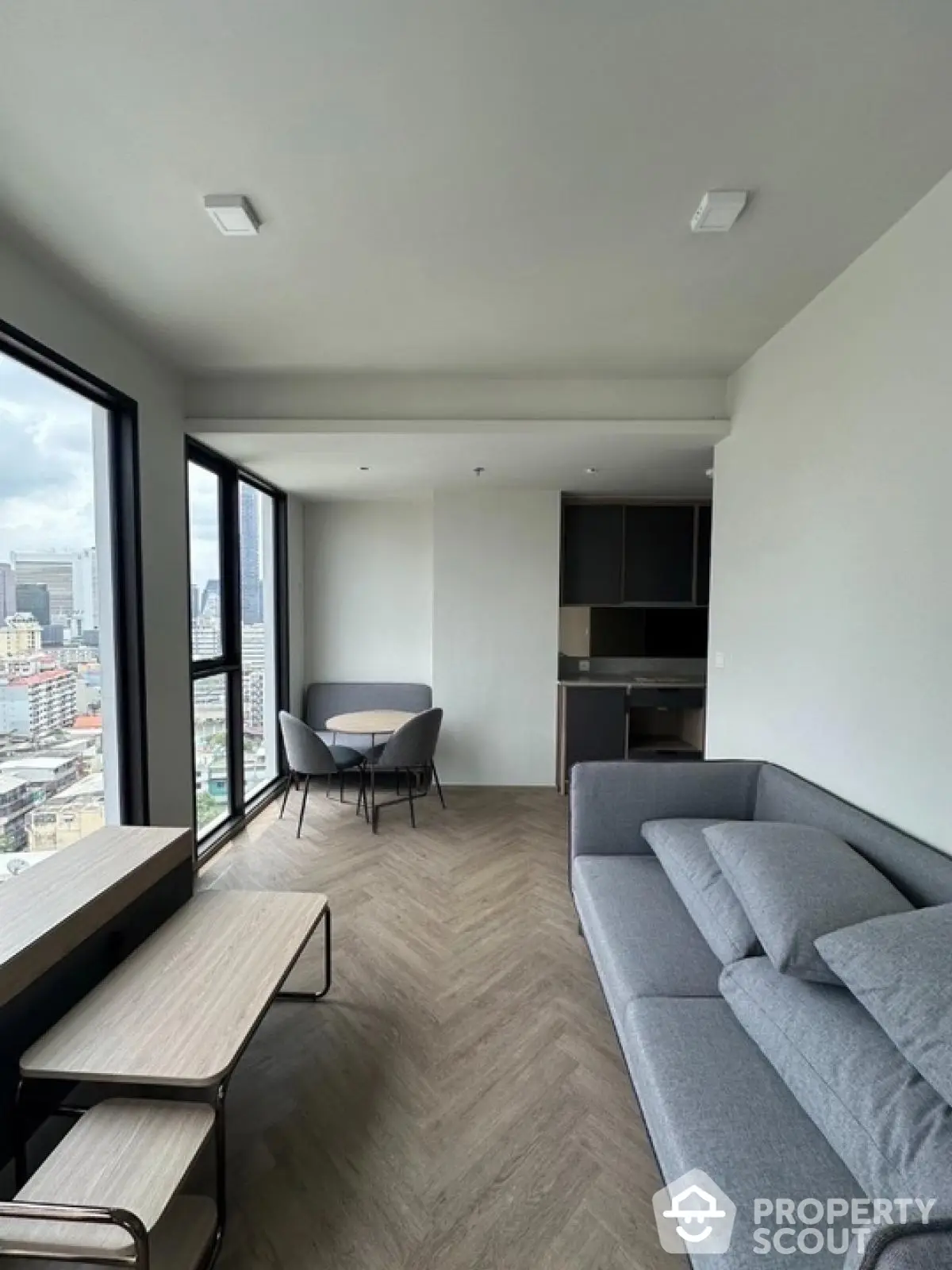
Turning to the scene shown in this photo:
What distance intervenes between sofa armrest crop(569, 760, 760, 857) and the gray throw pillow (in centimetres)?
65

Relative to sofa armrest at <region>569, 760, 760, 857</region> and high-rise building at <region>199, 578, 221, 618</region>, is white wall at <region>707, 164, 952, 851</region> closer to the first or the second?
sofa armrest at <region>569, 760, 760, 857</region>

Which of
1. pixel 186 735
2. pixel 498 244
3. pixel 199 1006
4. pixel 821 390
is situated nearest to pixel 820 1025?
pixel 199 1006

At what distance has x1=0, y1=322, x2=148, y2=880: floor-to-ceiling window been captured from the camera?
2.12m

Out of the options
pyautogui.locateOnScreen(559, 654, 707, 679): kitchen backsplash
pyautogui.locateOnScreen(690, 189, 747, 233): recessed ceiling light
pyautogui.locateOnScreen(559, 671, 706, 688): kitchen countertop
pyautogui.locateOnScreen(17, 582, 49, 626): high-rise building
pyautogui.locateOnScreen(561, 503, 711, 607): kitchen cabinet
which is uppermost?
pyautogui.locateOnScreen(690, 189, 747, 233): recessed ceiling light

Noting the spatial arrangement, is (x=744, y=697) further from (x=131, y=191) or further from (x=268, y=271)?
(x=131, y=191)

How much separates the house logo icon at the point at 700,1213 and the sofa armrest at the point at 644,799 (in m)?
1.40

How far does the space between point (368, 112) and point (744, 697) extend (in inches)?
107

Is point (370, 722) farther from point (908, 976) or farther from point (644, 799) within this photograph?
point (908, 976)

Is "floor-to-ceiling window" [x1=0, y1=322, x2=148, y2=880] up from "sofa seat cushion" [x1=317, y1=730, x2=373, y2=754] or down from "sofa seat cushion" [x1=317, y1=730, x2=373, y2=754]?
up

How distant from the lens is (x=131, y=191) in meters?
1.75

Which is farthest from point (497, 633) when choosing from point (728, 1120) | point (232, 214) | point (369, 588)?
point (728, 1120)

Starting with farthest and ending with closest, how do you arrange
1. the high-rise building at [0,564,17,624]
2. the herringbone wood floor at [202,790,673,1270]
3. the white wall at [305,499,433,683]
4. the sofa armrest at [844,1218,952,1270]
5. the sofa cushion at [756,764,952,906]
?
the white wall at [305,499,433,683], the high-rise building at [0,564,17,624], the sofa cushion at [756,764,952,906], the herringbone wood floor at [202,790,673,1270], the sofa armrest at [844,1218,952,1270]

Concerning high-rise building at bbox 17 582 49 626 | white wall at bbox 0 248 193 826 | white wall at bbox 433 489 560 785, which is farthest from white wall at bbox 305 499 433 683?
high-rise building at bbox 17 582 49 626

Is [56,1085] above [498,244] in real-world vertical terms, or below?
below
